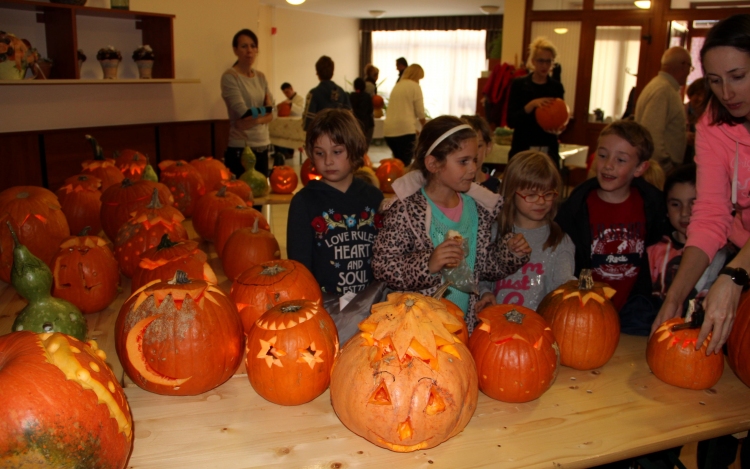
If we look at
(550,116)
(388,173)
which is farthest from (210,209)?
(550,116)

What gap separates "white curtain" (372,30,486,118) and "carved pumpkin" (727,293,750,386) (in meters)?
18.0

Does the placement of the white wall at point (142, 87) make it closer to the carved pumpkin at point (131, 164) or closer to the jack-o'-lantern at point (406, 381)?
the carved pumpkin at point (131, 164)

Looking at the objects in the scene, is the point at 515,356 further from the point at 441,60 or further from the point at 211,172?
the point at 441,60

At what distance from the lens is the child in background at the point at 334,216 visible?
2.38m

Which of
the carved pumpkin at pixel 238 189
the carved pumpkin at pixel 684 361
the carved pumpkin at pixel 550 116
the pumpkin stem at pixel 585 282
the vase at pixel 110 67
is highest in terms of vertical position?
the vase at pixel 110 67

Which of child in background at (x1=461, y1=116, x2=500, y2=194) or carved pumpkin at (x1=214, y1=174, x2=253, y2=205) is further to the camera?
carved pumpkin at (x1=214, y1=174, x2=253, y2=205)

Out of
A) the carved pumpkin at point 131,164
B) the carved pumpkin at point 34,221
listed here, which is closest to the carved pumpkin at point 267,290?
the carved pumpkin at point 34,221

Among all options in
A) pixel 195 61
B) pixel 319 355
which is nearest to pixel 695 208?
pixel 319 355

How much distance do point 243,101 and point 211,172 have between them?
97 cm

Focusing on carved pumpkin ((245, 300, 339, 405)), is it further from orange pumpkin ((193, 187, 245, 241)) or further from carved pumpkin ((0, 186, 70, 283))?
orange pumpkin ((193, 187, 245, 241))

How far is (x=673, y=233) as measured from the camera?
8.22ft

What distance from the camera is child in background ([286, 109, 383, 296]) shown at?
2.38 m

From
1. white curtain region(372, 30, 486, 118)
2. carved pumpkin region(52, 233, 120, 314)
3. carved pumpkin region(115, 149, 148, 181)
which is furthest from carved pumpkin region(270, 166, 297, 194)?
white curtain region(372, 30, 486, 118)

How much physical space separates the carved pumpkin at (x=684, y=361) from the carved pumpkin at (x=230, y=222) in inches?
76.1
